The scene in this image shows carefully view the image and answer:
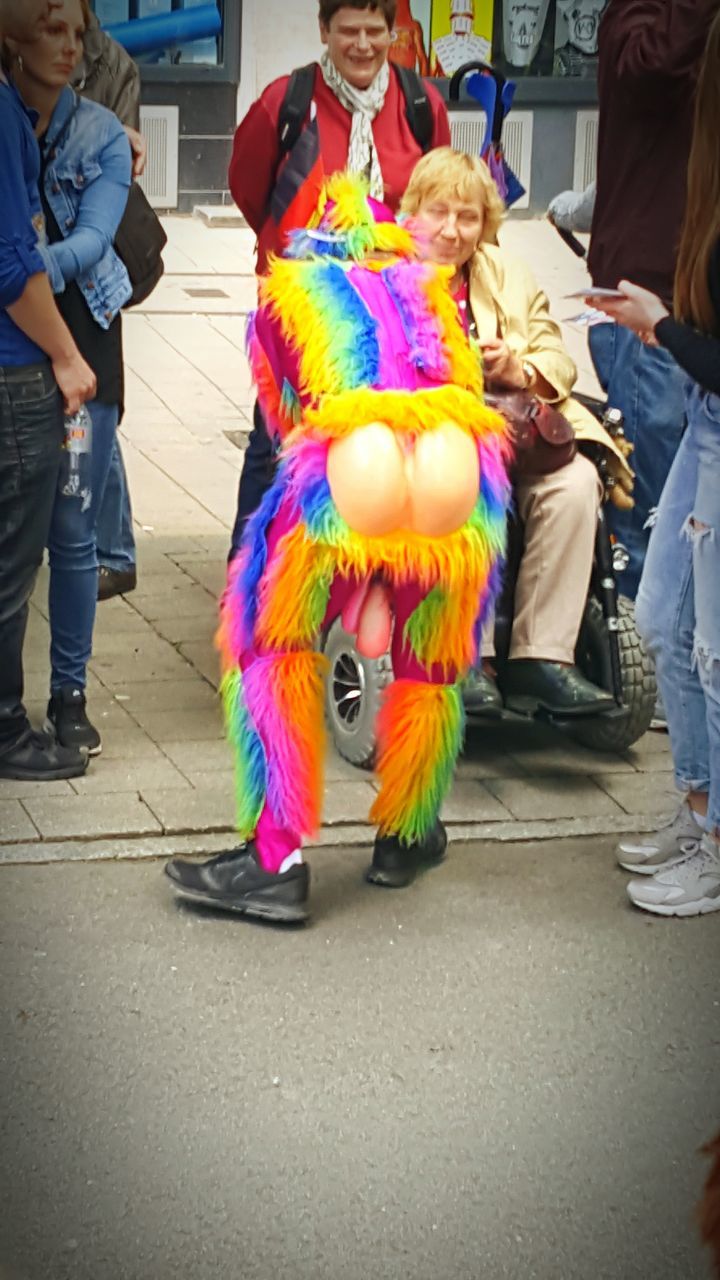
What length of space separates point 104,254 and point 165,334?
5715 mm

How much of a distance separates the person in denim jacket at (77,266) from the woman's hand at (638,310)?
153cm

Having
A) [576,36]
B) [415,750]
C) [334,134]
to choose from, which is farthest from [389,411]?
[576,36]

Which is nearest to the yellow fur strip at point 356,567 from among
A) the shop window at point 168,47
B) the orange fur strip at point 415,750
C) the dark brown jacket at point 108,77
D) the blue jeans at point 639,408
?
the orange fur strip at point 415,750

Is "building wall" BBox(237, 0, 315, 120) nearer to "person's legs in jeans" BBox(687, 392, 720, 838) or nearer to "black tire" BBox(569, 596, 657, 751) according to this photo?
"black tire" BBox(569, 596, 657, 751)

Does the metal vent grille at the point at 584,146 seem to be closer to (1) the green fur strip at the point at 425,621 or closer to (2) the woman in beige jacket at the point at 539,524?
(2) the woman in beige jacket at the point at 539,524

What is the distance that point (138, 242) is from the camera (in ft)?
18.4

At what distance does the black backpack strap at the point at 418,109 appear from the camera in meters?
5.81

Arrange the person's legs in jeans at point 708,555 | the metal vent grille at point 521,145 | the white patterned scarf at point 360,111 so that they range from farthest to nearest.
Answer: the metal vent grille at point 521,145 → the white patterned scarf at point 360,111 → the person's legs in jeans at point 708,555

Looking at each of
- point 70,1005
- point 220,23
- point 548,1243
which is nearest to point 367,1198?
point 548,1243

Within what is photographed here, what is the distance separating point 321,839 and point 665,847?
0.90 meters

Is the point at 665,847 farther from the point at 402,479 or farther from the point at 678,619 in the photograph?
the point at 402,479

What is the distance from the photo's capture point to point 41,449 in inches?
195

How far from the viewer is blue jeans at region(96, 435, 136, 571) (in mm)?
6477

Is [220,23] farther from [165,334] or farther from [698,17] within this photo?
[698,17]
